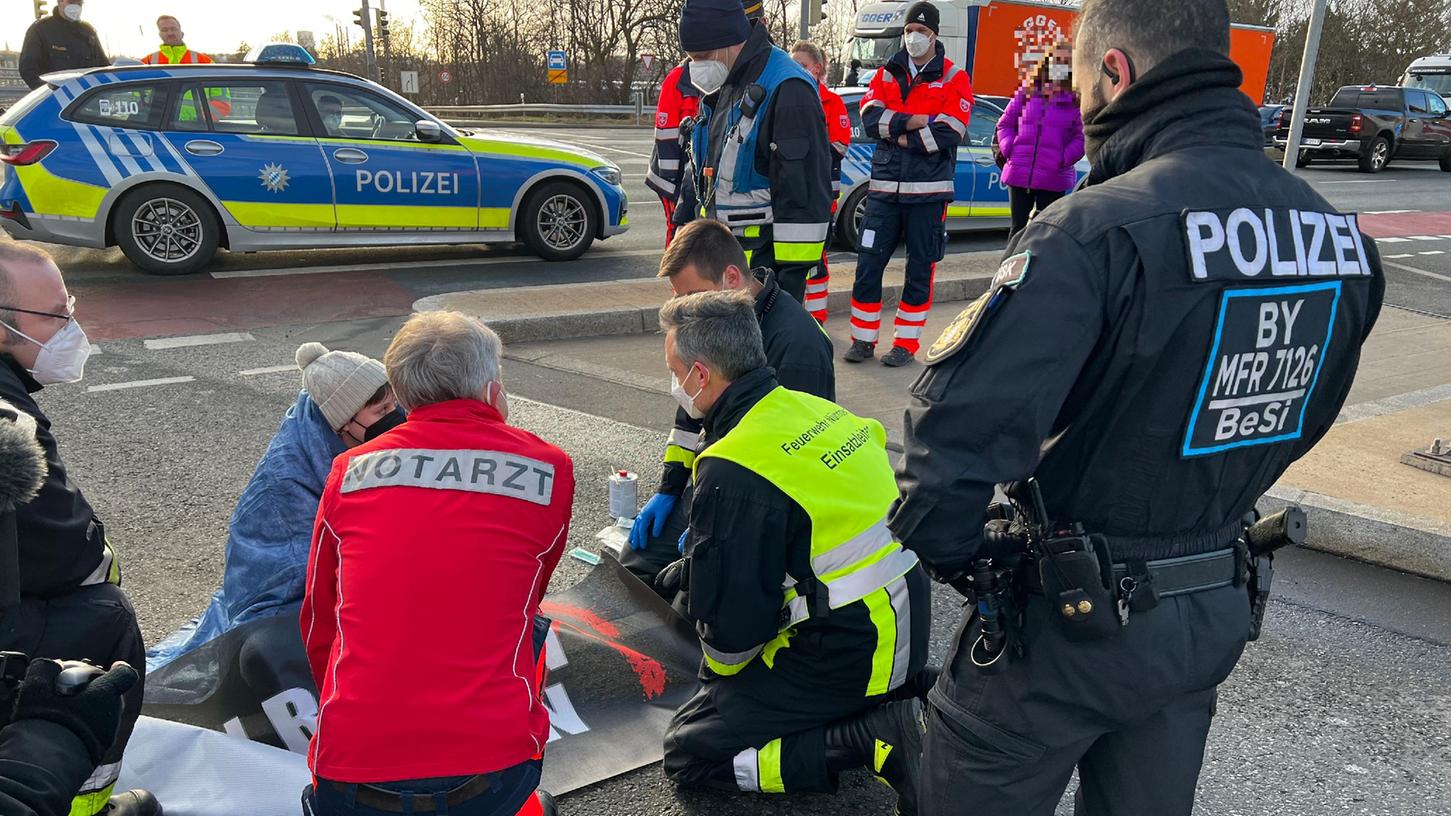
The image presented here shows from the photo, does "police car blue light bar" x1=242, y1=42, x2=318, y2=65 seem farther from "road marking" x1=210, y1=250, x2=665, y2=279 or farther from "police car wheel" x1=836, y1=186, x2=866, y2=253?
"police car wheel" x1=836, y1=186, x2=866, y2=253

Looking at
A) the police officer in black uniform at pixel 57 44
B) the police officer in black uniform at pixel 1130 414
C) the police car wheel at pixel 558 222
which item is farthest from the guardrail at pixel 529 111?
the police officer in black uniform at pixel 1130 414

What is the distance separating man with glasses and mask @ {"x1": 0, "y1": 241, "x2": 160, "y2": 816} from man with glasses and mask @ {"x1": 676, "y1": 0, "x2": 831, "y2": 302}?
9.95 ft

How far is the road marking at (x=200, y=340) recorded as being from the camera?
684 cm

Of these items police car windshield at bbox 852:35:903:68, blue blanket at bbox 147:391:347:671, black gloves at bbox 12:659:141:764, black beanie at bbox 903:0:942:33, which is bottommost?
blue blanket at bbox 147:391:347:671

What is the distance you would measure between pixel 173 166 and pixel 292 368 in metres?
2.88

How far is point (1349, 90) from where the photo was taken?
23984 millimetres

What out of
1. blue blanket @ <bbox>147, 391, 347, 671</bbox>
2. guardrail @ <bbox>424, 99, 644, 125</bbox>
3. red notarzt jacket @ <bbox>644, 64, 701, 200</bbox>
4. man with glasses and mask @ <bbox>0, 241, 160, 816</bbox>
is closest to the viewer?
man with glasses and mask @ <bbox>0, 241, 160, 816</bbox>

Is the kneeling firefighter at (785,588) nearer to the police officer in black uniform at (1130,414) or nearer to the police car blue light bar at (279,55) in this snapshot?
the police officer in black uniform at (1130,414)

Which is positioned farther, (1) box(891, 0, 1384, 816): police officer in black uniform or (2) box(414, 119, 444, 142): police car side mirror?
(2) box(414, 119, 444, 142): police car side mirror

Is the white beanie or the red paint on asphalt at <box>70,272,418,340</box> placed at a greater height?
the white beanie

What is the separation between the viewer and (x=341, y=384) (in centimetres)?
308

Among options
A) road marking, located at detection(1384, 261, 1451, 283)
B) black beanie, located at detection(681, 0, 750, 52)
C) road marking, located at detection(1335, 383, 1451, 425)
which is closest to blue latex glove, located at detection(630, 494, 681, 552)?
black beanie, located at detection(681, 0, 750, 52)

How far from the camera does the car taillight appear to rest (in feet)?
26.2

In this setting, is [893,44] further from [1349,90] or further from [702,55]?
[702,55]
